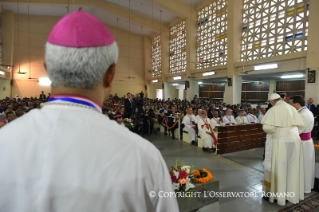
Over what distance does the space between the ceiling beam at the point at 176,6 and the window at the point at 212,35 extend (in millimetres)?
1138

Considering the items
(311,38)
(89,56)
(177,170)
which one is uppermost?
(311,38)

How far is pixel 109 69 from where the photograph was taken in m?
0.75

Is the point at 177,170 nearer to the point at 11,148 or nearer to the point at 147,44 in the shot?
the point at 11,148

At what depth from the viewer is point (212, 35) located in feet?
50.9

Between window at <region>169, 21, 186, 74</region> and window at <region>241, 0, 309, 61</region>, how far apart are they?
20.9 ft

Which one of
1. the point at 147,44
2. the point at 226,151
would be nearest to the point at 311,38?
the point at 226,151

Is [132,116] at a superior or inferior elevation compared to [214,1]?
inferior

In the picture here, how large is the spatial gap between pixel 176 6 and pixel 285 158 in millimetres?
15467


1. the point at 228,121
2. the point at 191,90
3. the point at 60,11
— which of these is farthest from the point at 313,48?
the point at 60,11

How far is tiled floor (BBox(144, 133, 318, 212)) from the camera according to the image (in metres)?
3.50

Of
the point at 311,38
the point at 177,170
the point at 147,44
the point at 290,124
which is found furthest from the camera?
the point at 147,44

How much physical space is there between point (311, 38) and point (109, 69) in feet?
38.0

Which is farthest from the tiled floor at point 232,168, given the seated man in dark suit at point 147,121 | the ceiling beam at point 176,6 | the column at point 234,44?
the ceiling beam at point 176,6

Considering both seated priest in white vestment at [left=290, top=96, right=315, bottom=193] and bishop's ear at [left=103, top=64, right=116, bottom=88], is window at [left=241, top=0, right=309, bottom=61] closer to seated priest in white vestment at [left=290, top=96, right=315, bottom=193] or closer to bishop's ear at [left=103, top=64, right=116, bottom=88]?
seated priest in white vestment at [left=290, top=96, right=315, bottom=193]
